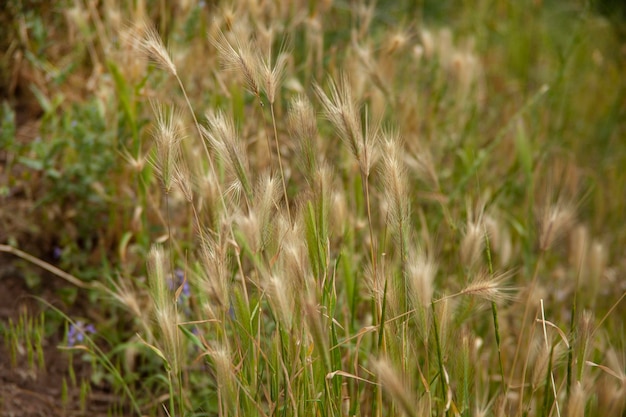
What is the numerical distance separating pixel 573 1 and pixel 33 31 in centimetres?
400

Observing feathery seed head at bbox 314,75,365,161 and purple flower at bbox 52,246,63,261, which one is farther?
purple flower at bbox 52,246,63,261

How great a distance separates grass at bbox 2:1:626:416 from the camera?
1.36 m

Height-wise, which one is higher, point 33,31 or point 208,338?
point 33,31

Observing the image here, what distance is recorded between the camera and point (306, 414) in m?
1.40

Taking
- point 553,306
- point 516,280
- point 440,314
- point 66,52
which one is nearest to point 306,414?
point 440,314

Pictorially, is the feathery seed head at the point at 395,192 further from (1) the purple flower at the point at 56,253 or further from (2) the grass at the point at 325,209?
(1) the purple flower at the point at 56,253

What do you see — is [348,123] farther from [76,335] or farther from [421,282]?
[76,335]

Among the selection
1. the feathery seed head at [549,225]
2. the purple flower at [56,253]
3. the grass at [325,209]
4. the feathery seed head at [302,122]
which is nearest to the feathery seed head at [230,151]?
the grass at [325,209]

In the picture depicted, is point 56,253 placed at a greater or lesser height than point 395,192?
lesser

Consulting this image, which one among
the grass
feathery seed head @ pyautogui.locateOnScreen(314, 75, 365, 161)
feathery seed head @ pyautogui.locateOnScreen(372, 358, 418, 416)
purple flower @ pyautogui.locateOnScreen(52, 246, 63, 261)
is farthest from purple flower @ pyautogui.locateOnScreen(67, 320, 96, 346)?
feathery seed head @ pyautogui.locateOnScreen(372, 358, 418, 416)

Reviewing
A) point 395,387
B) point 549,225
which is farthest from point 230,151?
point 549,225

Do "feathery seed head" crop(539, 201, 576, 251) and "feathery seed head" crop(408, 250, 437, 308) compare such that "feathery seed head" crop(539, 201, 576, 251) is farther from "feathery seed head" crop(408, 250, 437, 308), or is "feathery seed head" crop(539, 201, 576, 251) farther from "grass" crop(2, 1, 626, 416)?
"feathery seed head" crop(408, 250, 437, 308)

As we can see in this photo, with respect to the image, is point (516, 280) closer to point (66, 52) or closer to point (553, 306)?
point (553, 306)

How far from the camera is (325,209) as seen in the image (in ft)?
4.49
